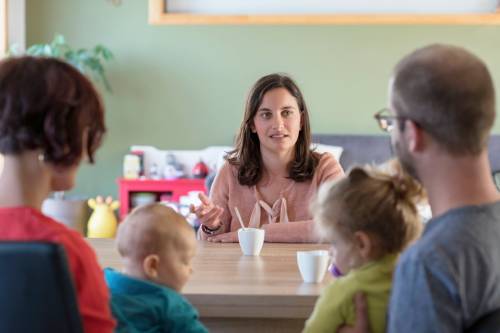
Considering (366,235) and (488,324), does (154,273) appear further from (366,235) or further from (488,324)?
(488,324)

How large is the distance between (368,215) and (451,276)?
255mm

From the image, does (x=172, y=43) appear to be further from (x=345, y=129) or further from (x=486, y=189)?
(x=486, y=189)

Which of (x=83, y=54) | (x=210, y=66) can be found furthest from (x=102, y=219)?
(x=210, y=66)

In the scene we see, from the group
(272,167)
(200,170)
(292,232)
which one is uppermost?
(272,167)

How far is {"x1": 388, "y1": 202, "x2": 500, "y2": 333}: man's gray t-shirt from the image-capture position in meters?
1.04

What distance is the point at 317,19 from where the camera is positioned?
16.0ft

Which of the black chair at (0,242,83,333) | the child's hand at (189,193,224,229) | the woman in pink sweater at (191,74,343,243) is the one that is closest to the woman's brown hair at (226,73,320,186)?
the woman in pink sweater at (191,74,343,243)

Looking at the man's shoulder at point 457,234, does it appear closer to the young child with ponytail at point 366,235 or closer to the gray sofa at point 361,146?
the young child with ponytail at point 366,235

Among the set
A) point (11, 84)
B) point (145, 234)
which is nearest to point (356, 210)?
point (145, 234)

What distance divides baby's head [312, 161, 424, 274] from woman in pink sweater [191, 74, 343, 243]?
3.54 feet

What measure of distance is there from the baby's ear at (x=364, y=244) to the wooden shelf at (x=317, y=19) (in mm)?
3760

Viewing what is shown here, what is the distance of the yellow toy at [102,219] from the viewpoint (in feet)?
15.5

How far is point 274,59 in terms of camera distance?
16.3 ft

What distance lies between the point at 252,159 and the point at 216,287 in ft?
3.41
